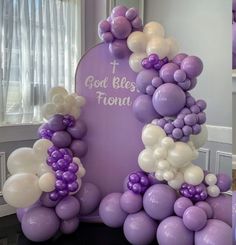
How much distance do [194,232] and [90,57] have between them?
50.4 inches

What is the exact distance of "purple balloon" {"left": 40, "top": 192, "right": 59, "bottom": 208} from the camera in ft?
6.28

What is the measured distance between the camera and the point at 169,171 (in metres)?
1.76

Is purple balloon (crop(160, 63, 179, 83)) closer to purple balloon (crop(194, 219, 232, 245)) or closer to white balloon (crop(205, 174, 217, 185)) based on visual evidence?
white balloon (crop(205, 174, 217, 185))

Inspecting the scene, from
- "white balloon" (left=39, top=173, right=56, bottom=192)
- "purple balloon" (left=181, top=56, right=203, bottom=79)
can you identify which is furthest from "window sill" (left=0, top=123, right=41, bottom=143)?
"purple balloon" (left=181, top=56, right=203, bottom=79)

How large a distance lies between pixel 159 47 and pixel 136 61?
18 centimetres

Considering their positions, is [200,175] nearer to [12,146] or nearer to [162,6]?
[12,146]

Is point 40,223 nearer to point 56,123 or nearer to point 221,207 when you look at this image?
point 56,123

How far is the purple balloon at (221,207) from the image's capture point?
1.69m

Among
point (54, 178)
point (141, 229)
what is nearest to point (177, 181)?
point (141, 229)

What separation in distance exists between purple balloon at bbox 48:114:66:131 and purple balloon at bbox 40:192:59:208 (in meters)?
0.42

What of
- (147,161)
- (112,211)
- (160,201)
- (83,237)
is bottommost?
(83,237)

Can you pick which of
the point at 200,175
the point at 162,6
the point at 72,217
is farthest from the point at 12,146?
the point at 162,6

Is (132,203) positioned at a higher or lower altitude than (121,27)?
lower

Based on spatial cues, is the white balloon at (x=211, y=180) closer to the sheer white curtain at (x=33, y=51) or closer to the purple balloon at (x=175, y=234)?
the purple balloon at (x=175, y=234)
